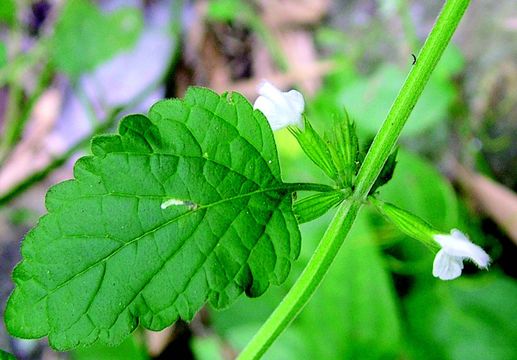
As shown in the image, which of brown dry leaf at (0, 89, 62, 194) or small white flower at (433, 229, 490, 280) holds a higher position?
small white flower at (433, 229, 490, 280)

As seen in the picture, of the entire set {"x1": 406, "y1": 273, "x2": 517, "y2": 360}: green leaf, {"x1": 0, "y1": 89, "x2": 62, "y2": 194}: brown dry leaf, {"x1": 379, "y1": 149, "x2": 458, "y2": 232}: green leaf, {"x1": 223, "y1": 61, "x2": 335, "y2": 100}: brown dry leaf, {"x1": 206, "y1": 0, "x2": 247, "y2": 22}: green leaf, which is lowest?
{"x1": 406, "y1": 273, "x2": 517, "y2": 360}: green leaf

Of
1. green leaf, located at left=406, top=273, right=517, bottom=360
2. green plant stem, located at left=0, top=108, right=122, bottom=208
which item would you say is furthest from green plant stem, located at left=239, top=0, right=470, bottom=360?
green plant stem, located at left=0, top=108, right=122, bottom=208

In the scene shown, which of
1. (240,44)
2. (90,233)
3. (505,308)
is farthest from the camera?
(240,44)

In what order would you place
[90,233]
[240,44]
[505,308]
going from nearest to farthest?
[90,233]
[505,308]
[240,44]

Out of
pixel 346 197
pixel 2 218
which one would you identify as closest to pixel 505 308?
pixel 346 197

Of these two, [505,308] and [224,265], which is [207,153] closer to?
[224,265]

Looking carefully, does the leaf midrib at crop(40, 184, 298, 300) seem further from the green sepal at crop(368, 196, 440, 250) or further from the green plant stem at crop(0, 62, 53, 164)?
the green plant stem at crop(0, 62, 53, 164)
